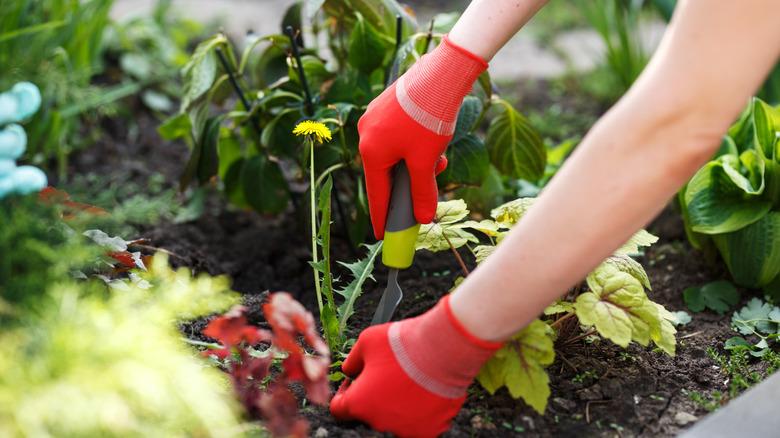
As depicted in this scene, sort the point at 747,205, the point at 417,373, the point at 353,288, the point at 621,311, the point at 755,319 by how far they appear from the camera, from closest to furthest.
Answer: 1. the point at 417,373
2. the point at 621,311
3. the point at 353,288
4. the point at 755,319
5. the point at 747,205

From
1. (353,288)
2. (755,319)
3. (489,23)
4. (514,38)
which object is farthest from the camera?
(514,38)

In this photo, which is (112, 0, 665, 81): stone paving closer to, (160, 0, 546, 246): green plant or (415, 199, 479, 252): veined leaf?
(160, 0, 546, 246): green plant

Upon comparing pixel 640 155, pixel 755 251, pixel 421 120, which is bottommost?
pixel 755 251

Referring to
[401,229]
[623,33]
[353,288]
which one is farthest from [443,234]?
[623,33]

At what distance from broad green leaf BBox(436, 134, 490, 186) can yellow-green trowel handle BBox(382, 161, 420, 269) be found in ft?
1.20

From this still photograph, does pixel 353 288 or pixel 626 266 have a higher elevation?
pixel 626 266

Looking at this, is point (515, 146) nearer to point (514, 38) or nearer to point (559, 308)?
point (559, 308)

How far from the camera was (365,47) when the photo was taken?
6.48 feet

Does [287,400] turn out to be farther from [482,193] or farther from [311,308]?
[482,193]

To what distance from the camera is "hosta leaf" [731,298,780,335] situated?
180 centimetres

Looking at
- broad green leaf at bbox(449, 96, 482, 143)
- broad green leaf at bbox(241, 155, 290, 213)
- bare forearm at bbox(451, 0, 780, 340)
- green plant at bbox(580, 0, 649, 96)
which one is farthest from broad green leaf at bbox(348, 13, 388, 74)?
green plant at bbox(580, 0, 649, 96)

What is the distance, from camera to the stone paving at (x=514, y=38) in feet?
11.8

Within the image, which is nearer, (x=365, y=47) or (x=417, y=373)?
(x=417, y=373)

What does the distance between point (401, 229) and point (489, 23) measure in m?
0.42
